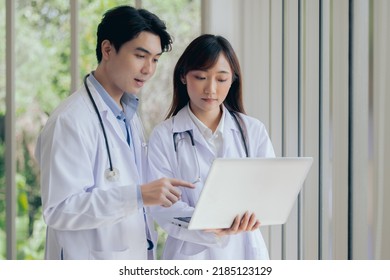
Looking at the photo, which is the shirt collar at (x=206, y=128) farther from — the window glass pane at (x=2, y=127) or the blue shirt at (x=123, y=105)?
the window glass pane at (x=2, y=127)

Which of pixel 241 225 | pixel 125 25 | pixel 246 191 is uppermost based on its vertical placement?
pixel 125 25

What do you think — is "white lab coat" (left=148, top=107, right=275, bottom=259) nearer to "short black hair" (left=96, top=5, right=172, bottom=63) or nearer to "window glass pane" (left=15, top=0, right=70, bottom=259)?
"short black hair" (left=96, top=5, right=172, bottom=63)

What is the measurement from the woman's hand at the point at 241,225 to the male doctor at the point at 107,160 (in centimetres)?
20

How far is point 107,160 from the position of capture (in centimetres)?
195

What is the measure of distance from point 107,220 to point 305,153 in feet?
3.54

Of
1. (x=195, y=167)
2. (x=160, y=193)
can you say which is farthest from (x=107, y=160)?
(x=195, y=167)

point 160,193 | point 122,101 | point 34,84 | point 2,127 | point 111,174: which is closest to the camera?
point 160,193

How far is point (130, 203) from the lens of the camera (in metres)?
1.84

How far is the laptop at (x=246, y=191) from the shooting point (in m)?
1.84

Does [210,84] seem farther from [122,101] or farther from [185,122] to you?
[122,101]

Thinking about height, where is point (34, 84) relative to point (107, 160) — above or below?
above

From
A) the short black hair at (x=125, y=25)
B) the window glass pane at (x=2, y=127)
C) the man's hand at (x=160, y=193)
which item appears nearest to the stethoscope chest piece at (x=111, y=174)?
the man's hand at (x=160, y=193)

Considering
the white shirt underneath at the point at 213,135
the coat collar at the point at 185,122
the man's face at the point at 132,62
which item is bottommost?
Answer: the white shirt underneath at the point at 213,135

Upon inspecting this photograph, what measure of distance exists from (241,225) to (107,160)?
1.43 ft
